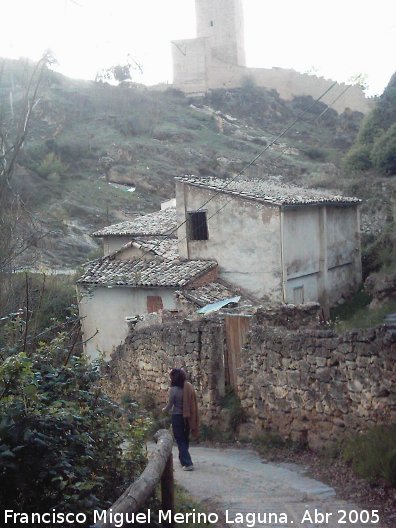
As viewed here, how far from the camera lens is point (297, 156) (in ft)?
175

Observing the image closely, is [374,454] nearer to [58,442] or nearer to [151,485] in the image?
[151,485]

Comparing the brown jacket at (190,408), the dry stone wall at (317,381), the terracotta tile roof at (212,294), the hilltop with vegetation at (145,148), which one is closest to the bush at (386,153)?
the hilltop with vegetation at (145,148)

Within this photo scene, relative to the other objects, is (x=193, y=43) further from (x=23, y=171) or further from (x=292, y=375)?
(x=292, y=375)

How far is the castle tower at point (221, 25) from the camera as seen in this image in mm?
62781

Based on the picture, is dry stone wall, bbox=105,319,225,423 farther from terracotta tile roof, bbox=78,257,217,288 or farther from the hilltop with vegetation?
the hilltop with vegetation

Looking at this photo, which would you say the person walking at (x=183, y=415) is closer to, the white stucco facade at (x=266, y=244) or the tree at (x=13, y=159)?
the tree at (x=13, y=159)

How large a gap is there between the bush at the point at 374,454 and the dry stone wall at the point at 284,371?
0.77 feet

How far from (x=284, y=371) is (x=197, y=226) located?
1377cm

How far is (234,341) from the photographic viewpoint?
11078mm

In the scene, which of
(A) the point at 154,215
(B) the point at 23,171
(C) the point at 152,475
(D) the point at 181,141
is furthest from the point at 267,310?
(D) the point at 181,141

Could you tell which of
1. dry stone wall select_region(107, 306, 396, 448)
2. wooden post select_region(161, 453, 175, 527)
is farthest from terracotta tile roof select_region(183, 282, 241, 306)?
wooden post select_region(161, 453, 175, 527)

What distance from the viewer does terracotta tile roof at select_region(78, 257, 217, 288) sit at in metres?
21.2

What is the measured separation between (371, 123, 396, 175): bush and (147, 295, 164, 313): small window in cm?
1469

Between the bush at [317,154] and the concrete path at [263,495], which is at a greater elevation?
the bush at [317,154]
